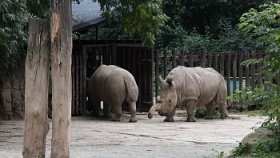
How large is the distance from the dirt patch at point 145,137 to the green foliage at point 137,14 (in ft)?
7.99

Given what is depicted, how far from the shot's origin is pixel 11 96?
18.1 meters

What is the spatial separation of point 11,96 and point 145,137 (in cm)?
513

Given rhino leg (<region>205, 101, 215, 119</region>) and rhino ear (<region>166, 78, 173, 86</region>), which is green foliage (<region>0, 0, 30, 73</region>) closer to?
rhino ear (<region>166, 78, 173, 86</region>)

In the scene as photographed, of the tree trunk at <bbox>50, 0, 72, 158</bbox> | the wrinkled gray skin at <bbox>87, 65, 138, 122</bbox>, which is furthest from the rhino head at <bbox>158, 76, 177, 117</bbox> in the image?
the tree trunk at <bbox>50, 0, 72, 158</bbox>

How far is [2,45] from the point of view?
1328cm

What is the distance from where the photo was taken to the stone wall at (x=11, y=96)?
710 inches

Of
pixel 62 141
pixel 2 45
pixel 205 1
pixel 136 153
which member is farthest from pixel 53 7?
pixel 205 1

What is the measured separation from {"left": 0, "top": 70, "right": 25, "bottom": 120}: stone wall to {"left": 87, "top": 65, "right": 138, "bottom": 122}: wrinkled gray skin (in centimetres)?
211

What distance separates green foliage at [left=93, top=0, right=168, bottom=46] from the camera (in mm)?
17516

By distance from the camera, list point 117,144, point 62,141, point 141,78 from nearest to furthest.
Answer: point 62,141 → point 117,144 → point 141,78

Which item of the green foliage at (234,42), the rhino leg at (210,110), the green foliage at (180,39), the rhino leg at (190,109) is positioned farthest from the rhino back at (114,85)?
the green foliage at (234,42)

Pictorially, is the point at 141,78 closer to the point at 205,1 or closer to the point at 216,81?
the point at 216,81

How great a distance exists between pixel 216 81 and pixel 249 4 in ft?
36.8

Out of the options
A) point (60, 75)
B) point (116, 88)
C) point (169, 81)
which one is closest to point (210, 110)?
point (169, 81)
